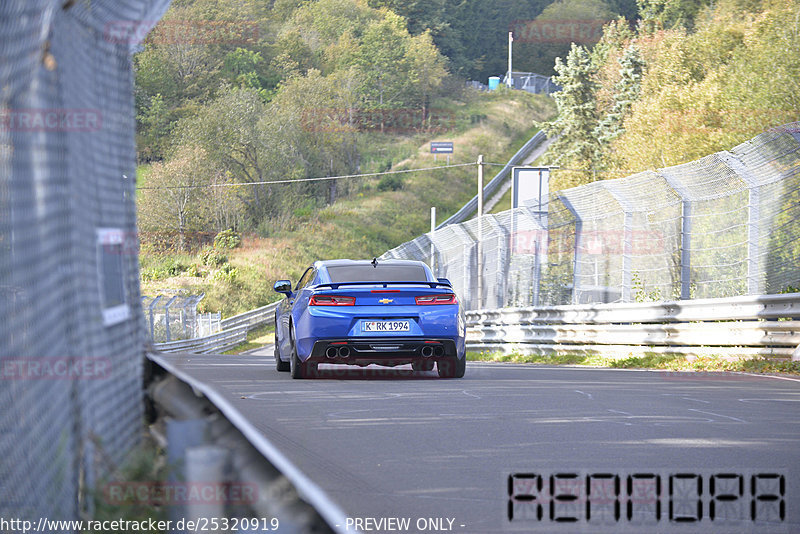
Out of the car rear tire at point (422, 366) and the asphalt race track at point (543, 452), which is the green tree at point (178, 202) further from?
the asphalt race track at point (543, 452)

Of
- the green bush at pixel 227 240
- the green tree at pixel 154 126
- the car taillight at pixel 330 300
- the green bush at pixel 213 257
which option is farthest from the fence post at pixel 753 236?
the green tree at pixel 154 126

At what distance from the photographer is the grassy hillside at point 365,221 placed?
214 feet

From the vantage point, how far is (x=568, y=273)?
21.4 metres

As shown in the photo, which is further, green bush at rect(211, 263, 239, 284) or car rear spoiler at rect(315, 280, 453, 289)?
green bush at rect(211, 263, 239, 284)

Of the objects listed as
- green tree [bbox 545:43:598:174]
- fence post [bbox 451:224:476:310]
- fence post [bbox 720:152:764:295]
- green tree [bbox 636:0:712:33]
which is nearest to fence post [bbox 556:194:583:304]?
fence post [bbox 720:152:764:295]

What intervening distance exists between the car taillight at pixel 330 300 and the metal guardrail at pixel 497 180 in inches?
2616

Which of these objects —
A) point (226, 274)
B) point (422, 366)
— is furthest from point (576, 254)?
point (226, 274)

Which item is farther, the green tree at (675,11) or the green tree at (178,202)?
the green tree at (675,11)

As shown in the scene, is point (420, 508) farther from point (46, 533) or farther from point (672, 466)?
point (46, 533)

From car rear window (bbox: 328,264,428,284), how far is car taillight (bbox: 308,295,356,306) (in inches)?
29.6

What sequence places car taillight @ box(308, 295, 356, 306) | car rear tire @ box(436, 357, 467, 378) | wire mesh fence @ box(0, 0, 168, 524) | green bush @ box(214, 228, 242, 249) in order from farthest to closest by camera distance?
green bush @ box(214, 228, 242, 249), car rear tire @ box(436, 357, 467, 378), car taillight @ box(308, 295, 356, 306), wire mesh fence @ box(0, 0, 168, 524)

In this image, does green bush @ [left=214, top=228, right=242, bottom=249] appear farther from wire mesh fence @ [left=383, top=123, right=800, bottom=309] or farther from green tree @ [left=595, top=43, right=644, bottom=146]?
wire mesh fence @ [left=383, top=123, right=800, bottom=309]

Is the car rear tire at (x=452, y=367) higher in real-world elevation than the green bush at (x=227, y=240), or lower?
higher

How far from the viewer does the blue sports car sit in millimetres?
12055
